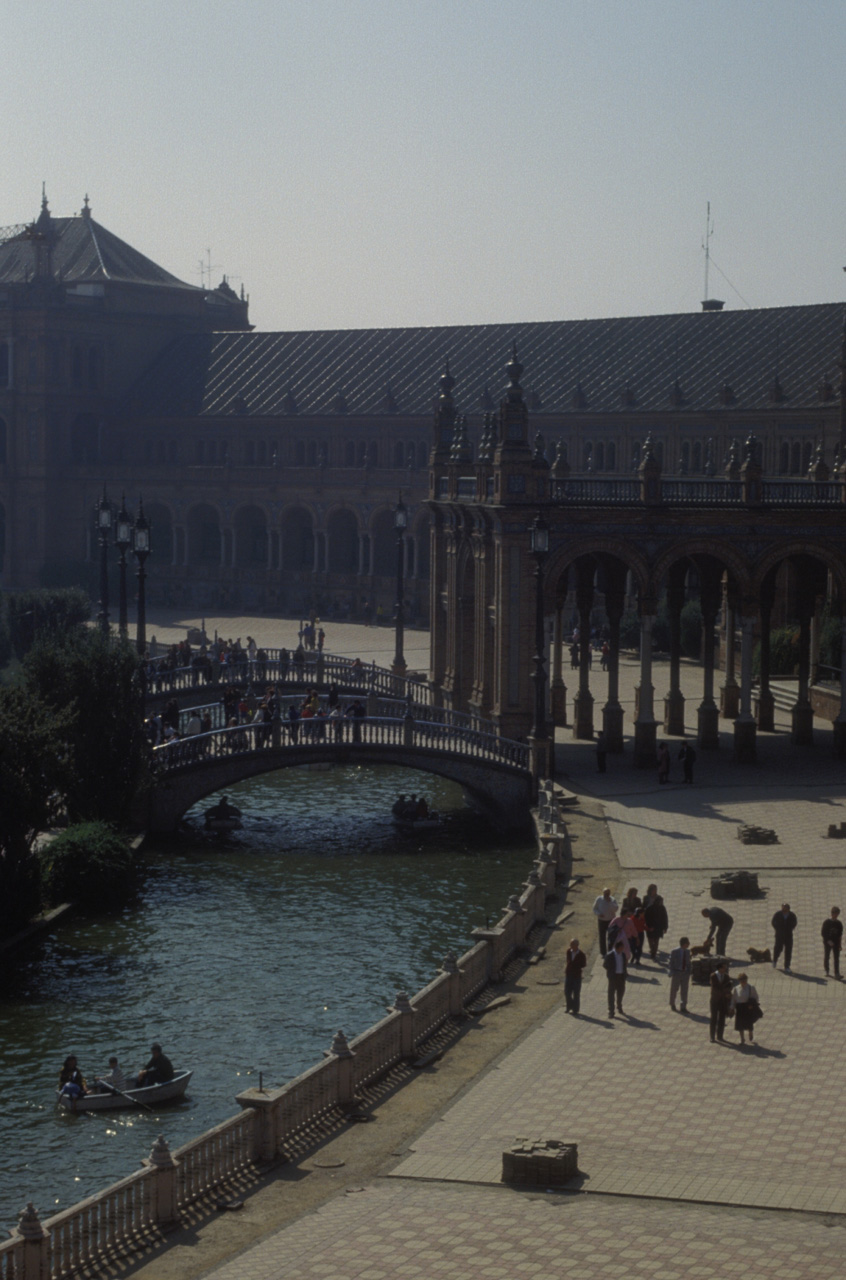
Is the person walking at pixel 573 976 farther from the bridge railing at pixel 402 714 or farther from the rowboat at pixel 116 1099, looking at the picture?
the bridge railing at pixel 402 714

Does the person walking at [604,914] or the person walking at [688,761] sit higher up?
the person walking at [688,761]

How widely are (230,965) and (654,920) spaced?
8.32 m

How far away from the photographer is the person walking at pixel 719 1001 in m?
28.1

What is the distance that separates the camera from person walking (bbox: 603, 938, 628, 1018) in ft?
96.8

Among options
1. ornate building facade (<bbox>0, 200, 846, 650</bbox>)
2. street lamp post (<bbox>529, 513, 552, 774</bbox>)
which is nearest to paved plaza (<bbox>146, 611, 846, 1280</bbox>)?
street lamp post (<bbox>529, 513, 552, 774</bbox>)

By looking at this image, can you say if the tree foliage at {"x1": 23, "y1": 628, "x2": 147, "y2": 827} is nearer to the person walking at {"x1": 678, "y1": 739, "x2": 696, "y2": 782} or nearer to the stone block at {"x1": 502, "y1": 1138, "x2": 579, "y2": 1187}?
the person walking at {"x1": 678, "y1": 739, "x2": 696, "y2": 782}

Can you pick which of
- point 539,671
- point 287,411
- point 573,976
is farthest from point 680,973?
point 287,411

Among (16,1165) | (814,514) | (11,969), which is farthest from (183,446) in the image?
(16,1165)

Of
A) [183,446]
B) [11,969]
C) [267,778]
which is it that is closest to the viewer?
[11,969]

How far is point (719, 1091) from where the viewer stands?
2598 centimetres

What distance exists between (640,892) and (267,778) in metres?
21.7

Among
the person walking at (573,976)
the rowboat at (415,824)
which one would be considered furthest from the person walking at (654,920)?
the rowboat at (415,824)

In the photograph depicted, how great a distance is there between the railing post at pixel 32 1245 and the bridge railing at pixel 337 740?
28721 millimetres

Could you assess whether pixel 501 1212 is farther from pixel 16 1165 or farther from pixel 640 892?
pixel 640 892
